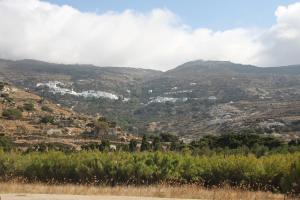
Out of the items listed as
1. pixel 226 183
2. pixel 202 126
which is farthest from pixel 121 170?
pixel 202 126

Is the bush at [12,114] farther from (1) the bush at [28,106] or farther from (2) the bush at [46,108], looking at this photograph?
(2) the bush at [46,108]

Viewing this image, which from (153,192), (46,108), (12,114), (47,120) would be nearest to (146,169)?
(153,192)

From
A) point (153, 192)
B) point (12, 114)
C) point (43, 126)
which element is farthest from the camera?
point (43, 126)

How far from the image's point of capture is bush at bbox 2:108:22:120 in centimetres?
9475

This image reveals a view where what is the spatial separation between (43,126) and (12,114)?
643 centimetres

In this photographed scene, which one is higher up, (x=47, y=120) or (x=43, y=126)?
(x=47, y=120)

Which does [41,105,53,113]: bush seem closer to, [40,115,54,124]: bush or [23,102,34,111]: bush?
[23,102,34,111]: bush

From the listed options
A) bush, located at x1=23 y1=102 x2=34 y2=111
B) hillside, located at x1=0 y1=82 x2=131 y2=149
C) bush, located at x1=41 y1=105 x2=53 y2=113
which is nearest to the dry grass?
hillside, located at x1=0 y1=82 x2=131 y2=149

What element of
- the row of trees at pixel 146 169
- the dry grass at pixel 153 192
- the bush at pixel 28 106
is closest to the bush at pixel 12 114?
the bush at pixel 28 106

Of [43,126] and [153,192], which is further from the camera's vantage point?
[43,126]

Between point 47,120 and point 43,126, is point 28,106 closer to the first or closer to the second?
point 47,120

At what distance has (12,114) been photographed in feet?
314

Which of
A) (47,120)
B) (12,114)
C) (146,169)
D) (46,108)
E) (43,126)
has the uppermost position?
(146,169)

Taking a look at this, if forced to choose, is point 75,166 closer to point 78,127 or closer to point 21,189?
point 21,189
